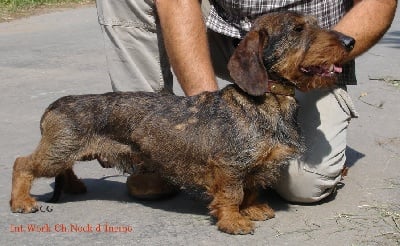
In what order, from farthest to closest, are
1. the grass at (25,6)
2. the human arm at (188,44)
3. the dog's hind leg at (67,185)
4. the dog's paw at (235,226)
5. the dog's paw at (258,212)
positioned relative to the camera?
1. the grass at (25,6)
2. the human arm at (188,44)
3. the dog's hind leg at (67,185)
4. the dog's paw at (258,212)
5. the dog's paw at (235,226)

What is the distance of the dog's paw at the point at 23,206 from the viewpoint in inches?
203

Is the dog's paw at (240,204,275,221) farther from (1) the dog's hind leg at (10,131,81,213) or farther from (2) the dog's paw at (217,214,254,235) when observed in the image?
(1) the dog's hind leg at (10,131,81,213)

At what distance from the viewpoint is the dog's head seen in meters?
4.71

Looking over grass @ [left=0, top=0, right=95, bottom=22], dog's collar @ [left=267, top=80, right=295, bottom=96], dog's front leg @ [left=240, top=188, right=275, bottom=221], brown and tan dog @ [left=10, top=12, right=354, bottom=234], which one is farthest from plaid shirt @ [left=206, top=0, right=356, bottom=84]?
grass @ [left=0, top=0, right=95, bottom=22]

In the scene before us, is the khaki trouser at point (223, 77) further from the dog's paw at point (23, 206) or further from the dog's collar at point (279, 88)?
the dog's paw at point (23, 206)

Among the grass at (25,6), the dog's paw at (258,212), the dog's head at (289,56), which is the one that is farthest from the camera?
the grass at (25,6)

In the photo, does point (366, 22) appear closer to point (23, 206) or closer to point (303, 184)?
point (303, 184)

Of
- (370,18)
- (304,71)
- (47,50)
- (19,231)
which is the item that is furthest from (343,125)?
(47,50)

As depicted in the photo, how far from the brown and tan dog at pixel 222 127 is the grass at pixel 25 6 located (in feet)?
30.2

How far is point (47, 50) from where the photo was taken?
450 inches

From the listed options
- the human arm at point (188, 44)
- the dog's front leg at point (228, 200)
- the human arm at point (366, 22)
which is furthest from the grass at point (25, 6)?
the dog's front leg at point (228, 200)

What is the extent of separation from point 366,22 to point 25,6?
34.5 ft

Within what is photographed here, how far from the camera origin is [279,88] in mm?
4863

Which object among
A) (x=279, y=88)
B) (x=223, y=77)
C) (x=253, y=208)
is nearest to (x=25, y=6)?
(x=223, y=77)
